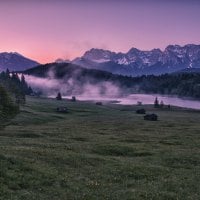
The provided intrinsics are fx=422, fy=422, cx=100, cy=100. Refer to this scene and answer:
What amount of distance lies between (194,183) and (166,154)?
772 inches

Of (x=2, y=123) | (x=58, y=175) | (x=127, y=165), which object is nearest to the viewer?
(x=58, y=175)

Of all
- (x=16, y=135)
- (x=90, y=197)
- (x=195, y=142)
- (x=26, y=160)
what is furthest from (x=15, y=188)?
(x=195, y=142)

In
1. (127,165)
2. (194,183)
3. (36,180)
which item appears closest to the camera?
(36,180)

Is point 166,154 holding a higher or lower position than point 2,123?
lower

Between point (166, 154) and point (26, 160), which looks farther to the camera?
point (166, 154)

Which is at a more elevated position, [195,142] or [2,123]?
[2,123]

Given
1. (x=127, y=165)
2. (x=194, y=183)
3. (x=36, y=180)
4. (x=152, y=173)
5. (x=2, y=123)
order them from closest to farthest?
(x=36, y=180) → (x=194, y=183) → (x=152, y=173) → (x=127, y=165) → (x=2, y=123)

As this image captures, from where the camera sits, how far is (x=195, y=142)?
79500 mm

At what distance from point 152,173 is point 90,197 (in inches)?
524

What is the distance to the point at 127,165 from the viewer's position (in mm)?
45594

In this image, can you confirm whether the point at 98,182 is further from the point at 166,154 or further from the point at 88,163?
the point at 166,154

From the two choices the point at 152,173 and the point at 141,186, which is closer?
the point at 141,186

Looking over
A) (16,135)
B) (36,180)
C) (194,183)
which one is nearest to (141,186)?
(194,183)

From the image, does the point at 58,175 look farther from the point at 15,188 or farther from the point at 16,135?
the point at 16,135
